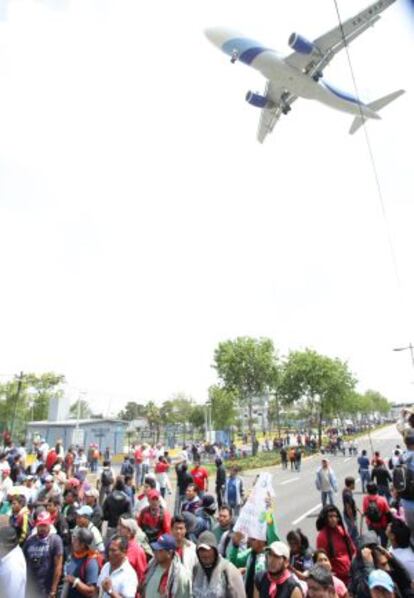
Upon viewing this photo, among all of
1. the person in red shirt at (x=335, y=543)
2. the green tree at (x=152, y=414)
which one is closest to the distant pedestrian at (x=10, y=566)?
the person in red shirt at (x=335, y=543)

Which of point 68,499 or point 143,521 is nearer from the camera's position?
point 143,521

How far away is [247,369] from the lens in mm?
51531

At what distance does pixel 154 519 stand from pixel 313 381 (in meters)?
51.1

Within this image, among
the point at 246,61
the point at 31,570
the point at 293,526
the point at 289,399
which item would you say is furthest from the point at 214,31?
the point at 289,399

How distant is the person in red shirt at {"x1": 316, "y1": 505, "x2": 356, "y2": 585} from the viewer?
5637mm

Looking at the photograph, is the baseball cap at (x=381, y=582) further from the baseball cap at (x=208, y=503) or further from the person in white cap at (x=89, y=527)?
the baseball cap at (x=208, y=503)

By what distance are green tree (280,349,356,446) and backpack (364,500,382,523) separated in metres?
49.6

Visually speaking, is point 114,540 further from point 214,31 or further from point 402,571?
A: point 214,31

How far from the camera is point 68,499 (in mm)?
7836

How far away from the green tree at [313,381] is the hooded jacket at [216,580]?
53.1m

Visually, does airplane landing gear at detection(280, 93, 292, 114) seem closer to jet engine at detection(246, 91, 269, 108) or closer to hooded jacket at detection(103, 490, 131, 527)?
jet engine at detection(246, 91, 269, 108)

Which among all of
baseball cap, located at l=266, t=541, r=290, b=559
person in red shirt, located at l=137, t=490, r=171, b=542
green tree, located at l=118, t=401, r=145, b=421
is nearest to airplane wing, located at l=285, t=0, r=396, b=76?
person in red shirt, located at l=137, t=490, r=171, b=542

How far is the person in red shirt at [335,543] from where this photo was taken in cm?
564

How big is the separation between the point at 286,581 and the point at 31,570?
3.42 m
